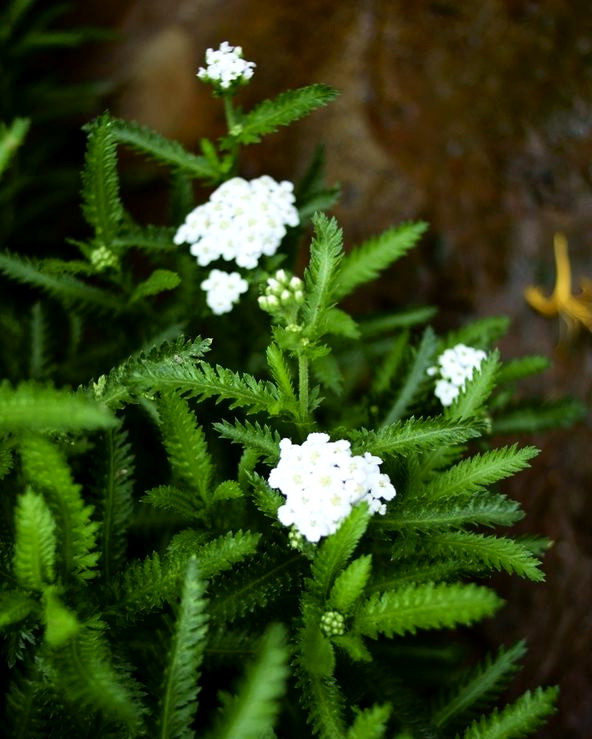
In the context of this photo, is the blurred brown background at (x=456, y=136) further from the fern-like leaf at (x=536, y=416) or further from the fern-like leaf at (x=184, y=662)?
the fern-like leaf at (x=184, y=662)

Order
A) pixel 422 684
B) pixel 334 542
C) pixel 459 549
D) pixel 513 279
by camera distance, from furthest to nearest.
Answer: pixel 513 279
pixel 422 684
pixel 459 549
pixel 334 542

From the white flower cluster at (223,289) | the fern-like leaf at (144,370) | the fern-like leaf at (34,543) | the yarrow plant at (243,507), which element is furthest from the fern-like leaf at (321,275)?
the fern-like leaf at (34,543)

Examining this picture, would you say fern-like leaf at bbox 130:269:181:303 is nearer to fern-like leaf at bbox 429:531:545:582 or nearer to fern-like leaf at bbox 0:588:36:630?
fern-like leaf at bbox 0:588:36:630

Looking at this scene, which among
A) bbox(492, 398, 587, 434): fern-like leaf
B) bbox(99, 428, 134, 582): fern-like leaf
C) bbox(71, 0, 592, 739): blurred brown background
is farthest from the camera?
bbox(71, 0, 592, 739): blurred brown background

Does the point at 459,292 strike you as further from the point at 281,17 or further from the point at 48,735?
the point at 48,735

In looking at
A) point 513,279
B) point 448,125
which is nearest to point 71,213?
point 448,125

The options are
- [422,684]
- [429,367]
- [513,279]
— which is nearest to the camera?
[429,367]

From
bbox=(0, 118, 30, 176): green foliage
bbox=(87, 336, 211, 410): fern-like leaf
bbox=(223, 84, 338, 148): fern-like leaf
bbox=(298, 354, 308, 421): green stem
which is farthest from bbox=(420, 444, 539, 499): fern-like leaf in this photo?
bbox=(0, 118, 30, 176): green foliage
